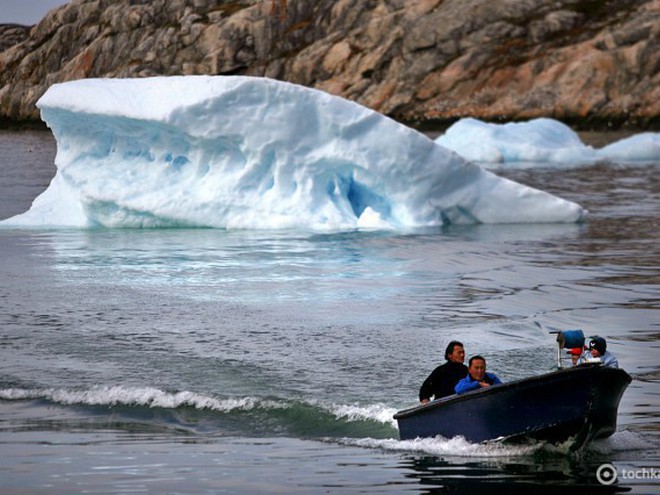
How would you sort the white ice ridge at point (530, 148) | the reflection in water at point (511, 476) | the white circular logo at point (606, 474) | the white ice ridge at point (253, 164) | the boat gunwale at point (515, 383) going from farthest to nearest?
the white ice ridge at point (530, 148) < the white ice ridge at point (253, 164) < the boat gunwale at point (515, 383) < the white circular logo at point (606, 474) < the reflection in water at point (511, 476)

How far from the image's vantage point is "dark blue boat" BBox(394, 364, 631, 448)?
1292 centimetres

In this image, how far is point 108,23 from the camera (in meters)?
139

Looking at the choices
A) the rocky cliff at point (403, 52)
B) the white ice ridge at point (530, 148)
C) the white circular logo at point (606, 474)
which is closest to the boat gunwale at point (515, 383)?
the white circular logo at point (606, 474)

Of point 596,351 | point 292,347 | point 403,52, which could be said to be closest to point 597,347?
point 596,351

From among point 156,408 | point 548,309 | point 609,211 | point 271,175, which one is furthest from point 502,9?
point 156,408

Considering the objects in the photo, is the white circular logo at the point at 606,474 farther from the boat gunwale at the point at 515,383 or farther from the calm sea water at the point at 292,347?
the boat gunwale at the point at 515,383

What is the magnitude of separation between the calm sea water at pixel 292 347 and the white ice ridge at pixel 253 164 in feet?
1.98

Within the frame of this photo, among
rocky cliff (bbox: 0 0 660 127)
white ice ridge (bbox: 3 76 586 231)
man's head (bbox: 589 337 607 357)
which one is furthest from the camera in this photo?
rocky cliff (bbox: 0 0 660 127)

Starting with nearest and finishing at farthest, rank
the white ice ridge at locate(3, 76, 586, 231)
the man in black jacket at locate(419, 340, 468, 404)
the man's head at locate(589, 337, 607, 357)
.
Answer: the man's head at locate(589, 337, 607, 357), the man in black jacket at locate(419, 340, 468, 404), the white ice ridge at locate(3, 76, 586, 231)

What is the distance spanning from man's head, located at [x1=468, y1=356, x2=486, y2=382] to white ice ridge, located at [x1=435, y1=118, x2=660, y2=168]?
51.5 m

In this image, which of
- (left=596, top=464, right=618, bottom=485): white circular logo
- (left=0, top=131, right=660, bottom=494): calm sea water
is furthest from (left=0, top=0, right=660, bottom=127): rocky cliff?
(left=596, top=464, right=618, bottom=485): white circular logo

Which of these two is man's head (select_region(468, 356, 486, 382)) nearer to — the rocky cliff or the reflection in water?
the reflection in water

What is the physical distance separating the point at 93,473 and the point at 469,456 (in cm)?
366

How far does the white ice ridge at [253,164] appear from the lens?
31047 mm
